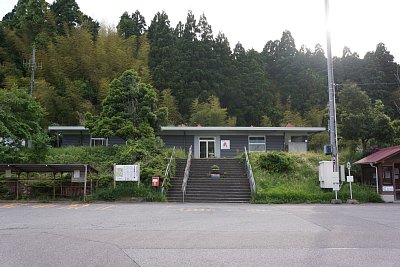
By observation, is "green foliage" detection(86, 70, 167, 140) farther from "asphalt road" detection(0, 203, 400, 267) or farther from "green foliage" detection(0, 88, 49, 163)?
"asphalt road" detection(0, 203, 400, 267)

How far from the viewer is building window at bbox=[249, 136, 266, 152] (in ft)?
92.3

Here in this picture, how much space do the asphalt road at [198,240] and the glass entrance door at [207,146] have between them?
16.9 metres

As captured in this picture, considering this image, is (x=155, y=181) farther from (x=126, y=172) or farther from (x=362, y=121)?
(x=362, y=121)

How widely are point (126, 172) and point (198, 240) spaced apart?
10.9m

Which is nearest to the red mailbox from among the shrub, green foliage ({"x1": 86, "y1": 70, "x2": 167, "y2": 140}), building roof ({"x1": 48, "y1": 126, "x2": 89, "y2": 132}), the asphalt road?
green foliage ({"x1": 86, "y1": 70, "x2": 167, "y2": 140})

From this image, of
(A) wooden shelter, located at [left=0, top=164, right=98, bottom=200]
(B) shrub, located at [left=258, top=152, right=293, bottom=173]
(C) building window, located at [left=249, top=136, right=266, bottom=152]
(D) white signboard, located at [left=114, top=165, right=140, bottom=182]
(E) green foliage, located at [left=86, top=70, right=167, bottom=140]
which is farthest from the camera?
(C) building window, located at [left=249, top=136, right=266, bottom=152]

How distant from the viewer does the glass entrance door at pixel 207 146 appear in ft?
92.5

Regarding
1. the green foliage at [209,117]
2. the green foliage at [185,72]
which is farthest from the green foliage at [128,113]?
the green foliage at [209,117]

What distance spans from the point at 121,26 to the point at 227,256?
43256 millimetres

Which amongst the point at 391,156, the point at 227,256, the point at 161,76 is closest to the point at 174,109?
the point at 161,76

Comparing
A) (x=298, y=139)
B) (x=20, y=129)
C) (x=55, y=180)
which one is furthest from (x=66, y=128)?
(x=298, y=139)

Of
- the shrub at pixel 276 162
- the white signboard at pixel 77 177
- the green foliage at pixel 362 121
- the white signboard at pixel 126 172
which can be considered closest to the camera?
the white signboard at pixel 77 177

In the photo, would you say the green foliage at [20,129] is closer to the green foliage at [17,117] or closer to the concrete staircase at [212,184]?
the green foliage at [17,117]

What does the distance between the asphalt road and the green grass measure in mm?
6056
